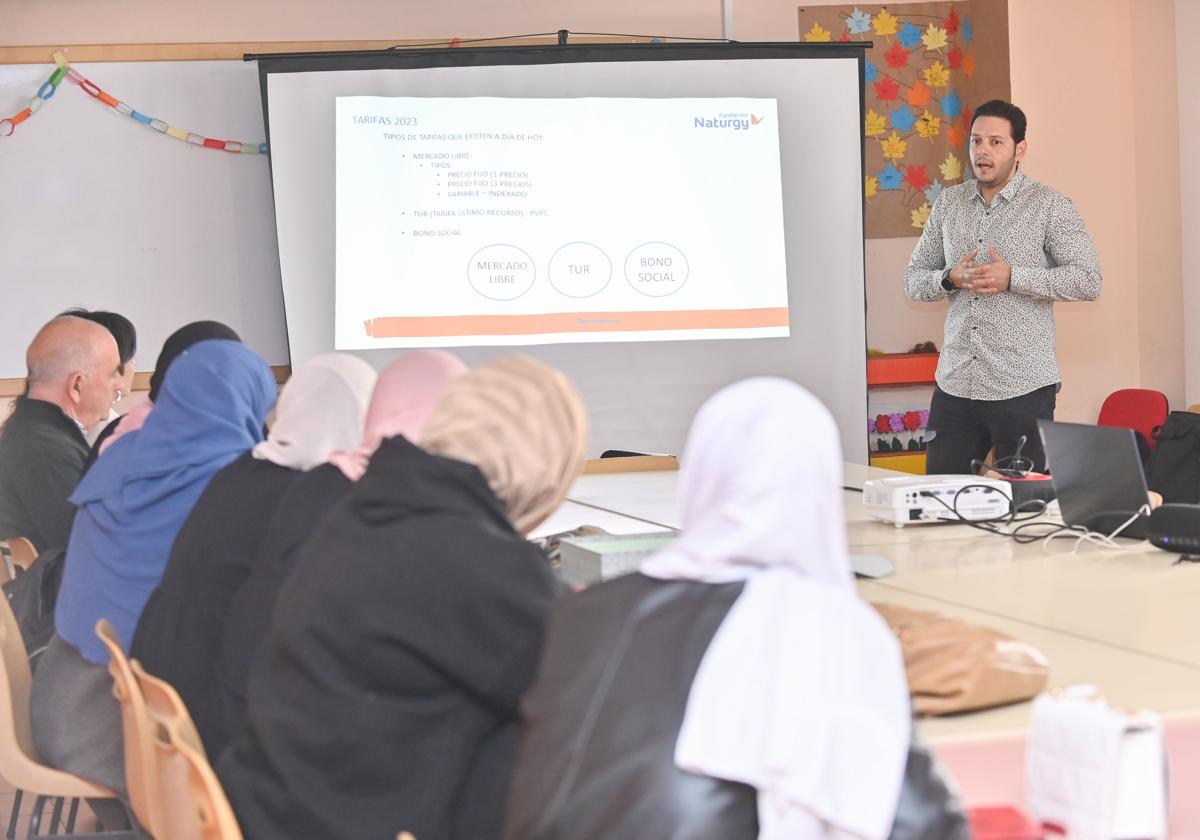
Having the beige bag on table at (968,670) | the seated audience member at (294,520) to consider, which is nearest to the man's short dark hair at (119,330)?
the seated audience member at (294,520)

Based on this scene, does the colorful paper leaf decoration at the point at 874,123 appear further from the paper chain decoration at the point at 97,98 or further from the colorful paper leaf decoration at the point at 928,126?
the paper chain decoration at the point at 97,98

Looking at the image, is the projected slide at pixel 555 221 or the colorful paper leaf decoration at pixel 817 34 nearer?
the projected slide at pixel 555 221

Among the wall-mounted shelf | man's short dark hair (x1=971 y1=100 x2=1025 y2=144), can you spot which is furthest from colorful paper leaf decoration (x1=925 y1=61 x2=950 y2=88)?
man's short dark hair (x1=971 y1=100 x2=1025 y2=144)

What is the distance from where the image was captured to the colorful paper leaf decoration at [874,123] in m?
5.71

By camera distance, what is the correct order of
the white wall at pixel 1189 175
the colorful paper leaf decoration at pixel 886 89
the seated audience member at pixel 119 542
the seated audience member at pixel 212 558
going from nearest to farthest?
the seated audience member at pixel 212 558, the seated audience member at pixel 119 542, the white wall at pixel 1189 175, the colorful paper leaf decoration at pixel 886 89

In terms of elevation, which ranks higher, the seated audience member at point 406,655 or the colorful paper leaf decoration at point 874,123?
the colorful paper leaf decoration at point 874,123

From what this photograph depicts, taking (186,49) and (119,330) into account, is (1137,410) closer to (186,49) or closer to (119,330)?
(119,330)

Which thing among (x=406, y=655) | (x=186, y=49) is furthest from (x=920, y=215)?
(x=406, y=655)

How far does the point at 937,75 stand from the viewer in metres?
5.74

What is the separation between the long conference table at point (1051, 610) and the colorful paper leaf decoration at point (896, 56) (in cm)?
337

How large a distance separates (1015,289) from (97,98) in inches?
143

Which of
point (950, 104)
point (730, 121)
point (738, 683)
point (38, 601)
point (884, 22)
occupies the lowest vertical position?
point (38, 601)

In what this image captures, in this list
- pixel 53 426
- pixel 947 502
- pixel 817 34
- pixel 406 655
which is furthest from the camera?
pixel 817 34

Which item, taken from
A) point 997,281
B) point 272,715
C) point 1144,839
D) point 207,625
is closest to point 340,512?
point 272,715
